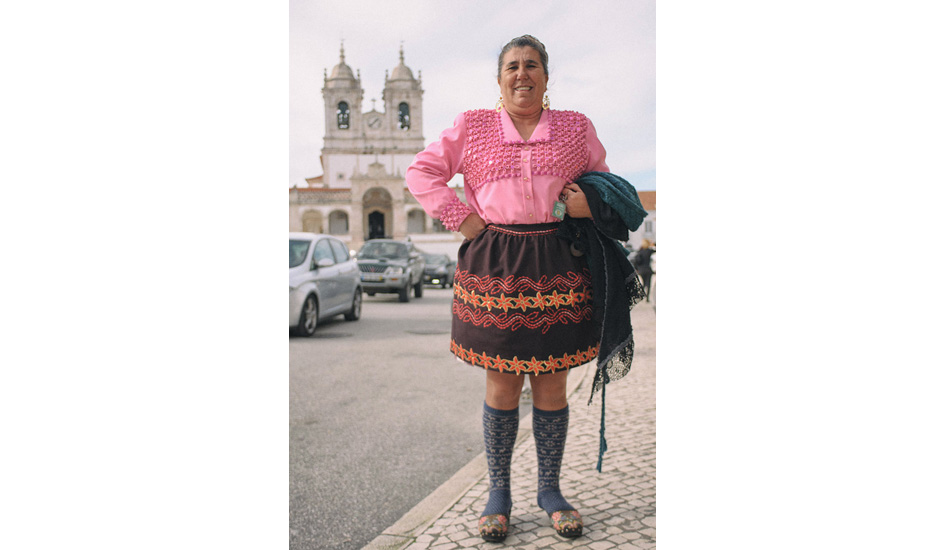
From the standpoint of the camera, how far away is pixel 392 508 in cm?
291

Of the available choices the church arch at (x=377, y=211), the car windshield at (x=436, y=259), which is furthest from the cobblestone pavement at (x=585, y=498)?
the church arch at (x=377, y=211)

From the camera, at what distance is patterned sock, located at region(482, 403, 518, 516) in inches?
103

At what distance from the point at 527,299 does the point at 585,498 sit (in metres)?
1.11

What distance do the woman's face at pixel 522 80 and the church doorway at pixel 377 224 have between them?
51796 mm

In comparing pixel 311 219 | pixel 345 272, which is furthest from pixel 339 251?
pixel 311 219

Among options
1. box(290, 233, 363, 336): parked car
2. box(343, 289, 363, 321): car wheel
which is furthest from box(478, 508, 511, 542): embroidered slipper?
box(343, 289, 363, 321): car wheel

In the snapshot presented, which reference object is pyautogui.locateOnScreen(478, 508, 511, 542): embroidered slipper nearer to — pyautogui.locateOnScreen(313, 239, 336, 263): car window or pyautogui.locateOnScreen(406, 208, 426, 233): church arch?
pyautogui.locateOnScreen(313, 239, 336, 263): car window

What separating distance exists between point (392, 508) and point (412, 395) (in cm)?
238

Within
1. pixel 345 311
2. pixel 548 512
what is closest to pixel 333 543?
pixel 548 512

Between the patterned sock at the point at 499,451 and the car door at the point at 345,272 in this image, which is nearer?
the patterned sock at the point at 499,451

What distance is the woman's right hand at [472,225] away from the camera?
97.0 inches

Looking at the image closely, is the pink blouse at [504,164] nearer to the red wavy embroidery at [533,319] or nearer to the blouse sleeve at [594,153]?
the blouse sleeve at [594,153]

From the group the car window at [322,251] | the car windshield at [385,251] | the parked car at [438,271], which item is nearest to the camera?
the car window at [322,251]
